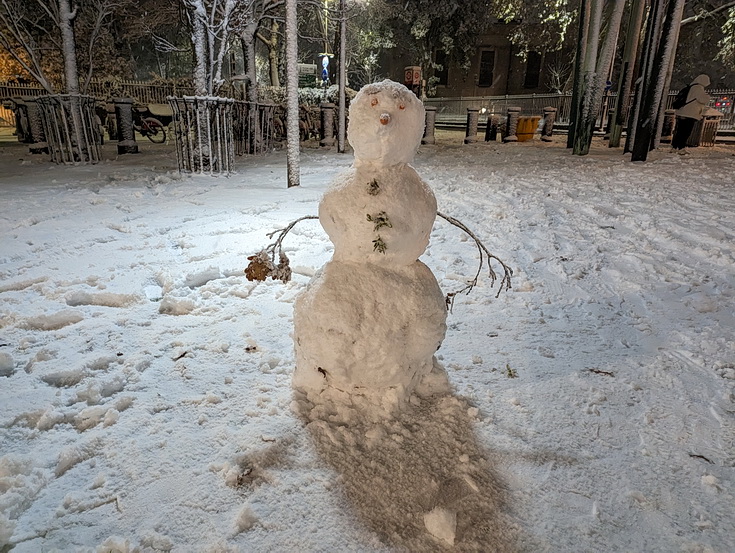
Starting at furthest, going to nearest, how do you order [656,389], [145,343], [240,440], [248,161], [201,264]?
1. [248,161]
2. [201,264]
3. [145,343]
4. [656,389]
5. [240,440]

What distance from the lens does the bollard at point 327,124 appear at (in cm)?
1450

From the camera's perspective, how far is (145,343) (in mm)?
2881

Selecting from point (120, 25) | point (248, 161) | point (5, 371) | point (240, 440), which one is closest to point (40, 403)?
point (5, 371)

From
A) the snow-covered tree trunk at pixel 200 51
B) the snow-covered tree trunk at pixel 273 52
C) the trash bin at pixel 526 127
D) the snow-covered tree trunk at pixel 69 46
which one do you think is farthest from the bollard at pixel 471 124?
the snow-covered tree trunk at pixel 273 52

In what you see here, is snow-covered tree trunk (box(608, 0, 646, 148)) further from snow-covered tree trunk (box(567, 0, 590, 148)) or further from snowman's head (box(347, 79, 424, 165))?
snowman's head (box(347, 79, 424, 165))

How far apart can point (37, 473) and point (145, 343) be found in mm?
1129

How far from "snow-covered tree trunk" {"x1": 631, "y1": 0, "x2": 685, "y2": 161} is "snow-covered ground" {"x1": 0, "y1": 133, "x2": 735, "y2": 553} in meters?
5.12

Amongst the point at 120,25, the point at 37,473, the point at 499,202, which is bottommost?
the point at 37,473

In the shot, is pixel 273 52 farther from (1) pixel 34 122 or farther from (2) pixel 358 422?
(2) pixel 358 422

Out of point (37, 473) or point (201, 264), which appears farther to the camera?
point (201, 264)

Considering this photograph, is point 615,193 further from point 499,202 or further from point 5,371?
point 5,371

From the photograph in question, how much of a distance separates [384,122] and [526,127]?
15.7 metres

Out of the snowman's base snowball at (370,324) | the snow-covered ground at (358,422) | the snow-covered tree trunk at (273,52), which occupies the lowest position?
the snow-covered ground at (358,422)

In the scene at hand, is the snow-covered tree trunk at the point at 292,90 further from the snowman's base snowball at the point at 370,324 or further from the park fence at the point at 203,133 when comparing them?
the snowman's base snowball at the point at 370,324
